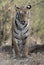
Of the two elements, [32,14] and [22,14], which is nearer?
[22,14]

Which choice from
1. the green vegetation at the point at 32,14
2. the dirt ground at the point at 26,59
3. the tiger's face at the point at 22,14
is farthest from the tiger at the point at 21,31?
the green vegetation at the point at 32,14

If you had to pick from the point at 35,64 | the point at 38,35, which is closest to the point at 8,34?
the point at 38,35

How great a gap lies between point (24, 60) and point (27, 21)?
37.8 inches

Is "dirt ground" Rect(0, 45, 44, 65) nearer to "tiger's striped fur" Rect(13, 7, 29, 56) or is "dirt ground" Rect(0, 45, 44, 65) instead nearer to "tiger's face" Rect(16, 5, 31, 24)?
"tiger's striped fur" Rect(13, 7, 29, 56)

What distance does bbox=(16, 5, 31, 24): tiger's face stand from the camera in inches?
264

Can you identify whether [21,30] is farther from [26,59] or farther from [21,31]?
[26,59]

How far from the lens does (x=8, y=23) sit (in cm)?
998

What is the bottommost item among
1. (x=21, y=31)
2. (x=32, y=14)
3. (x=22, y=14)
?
(x=32, y=14)

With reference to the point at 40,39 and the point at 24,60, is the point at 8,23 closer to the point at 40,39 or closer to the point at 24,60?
the point at 40,39

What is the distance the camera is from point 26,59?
6402 mm

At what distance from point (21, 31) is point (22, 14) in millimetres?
372

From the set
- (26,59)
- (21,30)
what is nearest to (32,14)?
(21,30)

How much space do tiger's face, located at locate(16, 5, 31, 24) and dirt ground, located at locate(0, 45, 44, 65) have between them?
786 millimetres

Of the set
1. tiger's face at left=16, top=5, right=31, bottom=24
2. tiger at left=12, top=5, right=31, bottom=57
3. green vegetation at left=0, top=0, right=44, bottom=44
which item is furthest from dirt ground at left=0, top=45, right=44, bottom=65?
green vegetation at left=0, top=0, right=44, bottom=44
